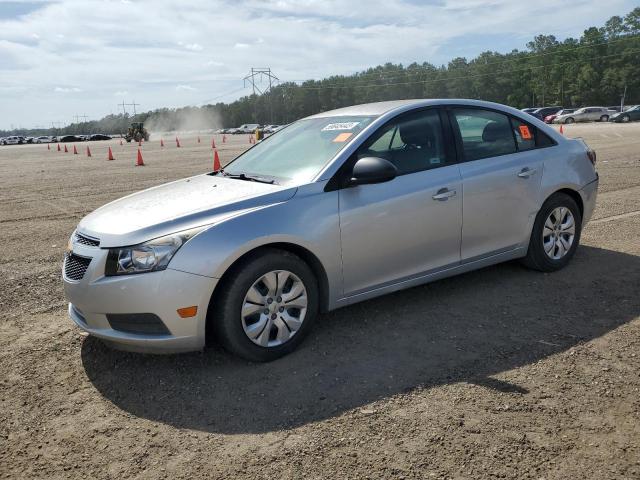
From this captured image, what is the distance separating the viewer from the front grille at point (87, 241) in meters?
3.64

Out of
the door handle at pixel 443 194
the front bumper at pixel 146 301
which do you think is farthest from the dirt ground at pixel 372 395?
the door handle at pixel 443 194

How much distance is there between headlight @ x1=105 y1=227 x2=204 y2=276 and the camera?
3.41 metres

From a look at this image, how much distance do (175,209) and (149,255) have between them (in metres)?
0.46

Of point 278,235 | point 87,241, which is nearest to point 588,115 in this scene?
point 278,235

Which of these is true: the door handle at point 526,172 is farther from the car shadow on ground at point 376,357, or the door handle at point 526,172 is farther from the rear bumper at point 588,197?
the car shadow on ground at point 376,357

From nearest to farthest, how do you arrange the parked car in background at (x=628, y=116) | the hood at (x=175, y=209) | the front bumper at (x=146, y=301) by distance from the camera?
the front bumper at (x=146, y=301), the hood at (x=175, y=209), the parked car in background at (x=628, y=116)

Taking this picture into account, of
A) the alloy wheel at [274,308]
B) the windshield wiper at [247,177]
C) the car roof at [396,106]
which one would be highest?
the car roof at [396,106]

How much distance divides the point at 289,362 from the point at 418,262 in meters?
1.32

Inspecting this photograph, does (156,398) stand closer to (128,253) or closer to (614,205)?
(128,253)

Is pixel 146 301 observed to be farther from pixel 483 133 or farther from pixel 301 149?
A: pixel 483 133

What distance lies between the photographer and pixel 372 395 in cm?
329

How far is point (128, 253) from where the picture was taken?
3.45 m

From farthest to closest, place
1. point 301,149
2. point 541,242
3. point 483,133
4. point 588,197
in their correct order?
point 588,197, point 541,242, point 483,133, point 301,149

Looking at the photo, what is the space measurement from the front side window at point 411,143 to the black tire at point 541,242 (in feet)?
4.14
